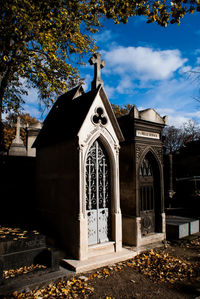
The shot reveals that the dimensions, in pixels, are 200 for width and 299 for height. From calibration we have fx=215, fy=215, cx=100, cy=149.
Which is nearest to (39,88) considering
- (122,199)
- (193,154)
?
(122,199)

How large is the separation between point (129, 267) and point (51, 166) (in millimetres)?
3928

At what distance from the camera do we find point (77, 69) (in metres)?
11.6

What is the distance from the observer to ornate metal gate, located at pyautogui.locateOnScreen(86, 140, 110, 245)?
6.31m

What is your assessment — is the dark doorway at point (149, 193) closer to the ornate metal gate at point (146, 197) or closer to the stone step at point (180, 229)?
the ornate metal gate at point (146, 197)

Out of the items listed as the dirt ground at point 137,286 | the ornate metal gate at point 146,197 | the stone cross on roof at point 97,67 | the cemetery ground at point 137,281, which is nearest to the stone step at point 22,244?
the cemetery ground at point 137,281

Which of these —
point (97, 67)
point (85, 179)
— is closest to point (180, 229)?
point (85, 179)

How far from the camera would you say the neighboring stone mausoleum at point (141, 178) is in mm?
7555

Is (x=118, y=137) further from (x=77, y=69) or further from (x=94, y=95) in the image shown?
(x=77, y=69)

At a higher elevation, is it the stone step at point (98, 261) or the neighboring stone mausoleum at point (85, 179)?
the neighboring stone mausoleum at point (85, 179)

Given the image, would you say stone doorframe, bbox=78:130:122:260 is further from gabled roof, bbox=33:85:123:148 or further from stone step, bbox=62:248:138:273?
gabled roof, bbox=33:85:123:148

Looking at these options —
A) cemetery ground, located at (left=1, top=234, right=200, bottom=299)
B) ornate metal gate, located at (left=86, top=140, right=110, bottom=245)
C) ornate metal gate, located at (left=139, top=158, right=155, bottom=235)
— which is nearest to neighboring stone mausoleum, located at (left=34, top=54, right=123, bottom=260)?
ornate metal gate, located at (left=86, top=140, right=110, bottom=245)

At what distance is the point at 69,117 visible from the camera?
23.1ft

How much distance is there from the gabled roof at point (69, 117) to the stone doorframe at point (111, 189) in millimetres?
527

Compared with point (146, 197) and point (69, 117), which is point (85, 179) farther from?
point (146, 197)
